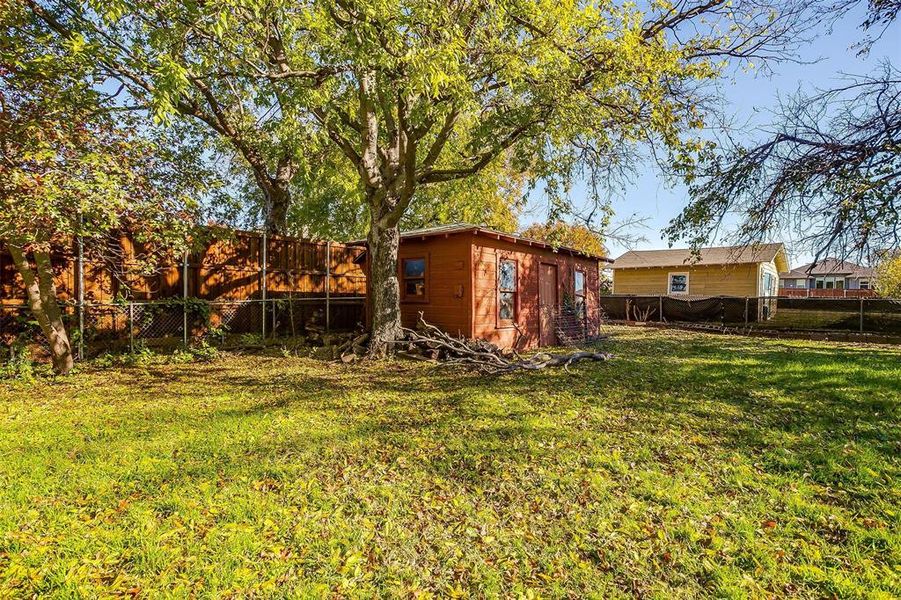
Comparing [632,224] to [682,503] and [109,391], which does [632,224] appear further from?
[109,391]

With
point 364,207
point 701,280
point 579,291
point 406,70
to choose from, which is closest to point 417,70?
point 406,70

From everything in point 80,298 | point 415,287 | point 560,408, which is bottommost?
point 560,408

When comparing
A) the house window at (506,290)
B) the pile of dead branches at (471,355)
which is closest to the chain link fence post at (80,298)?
the pile of dead branches at (471,355)

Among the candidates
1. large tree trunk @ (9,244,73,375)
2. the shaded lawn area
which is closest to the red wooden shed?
the shaded lawn area

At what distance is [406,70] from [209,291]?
7.43 m

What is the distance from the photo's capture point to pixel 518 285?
10.5 metres

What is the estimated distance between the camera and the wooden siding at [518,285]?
9438 mm

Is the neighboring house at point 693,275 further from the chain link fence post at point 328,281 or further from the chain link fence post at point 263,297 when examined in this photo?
the chain link fence post at point 263,297

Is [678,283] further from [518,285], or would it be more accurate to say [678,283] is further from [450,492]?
[450,492]

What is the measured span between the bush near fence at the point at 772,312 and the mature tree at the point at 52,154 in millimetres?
18133

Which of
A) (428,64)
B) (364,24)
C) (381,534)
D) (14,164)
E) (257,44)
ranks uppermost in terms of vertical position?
(257,44)

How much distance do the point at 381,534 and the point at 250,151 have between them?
34.1 ft

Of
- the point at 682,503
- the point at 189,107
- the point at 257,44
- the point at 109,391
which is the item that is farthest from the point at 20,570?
the point at 189,107

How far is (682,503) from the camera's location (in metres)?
3.09
